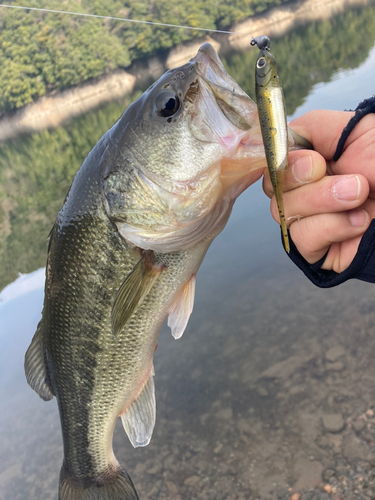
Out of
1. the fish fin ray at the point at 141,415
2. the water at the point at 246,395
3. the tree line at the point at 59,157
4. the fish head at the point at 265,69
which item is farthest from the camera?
the tree line at the point at 59,157

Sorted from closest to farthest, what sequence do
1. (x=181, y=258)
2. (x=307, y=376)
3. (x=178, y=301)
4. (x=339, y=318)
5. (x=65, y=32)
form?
(x=181, y=258) → (x=178, y=301) → (x=307, y=376) → (x=339, y=318) → (x=65, y=32)

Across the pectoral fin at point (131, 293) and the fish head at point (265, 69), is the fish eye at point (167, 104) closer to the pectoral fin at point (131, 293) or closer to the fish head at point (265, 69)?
the fish head at point (265, 69)

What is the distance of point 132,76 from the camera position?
2378 inches

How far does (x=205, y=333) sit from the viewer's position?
6.04m

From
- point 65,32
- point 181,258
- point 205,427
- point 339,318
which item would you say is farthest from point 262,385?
point 65,32

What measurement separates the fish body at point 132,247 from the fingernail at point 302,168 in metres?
0.16

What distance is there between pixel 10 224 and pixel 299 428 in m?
14.4

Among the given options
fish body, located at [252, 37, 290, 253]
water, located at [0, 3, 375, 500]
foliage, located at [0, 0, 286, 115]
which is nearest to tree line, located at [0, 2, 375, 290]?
water, located at [0, 3, 375, 500]

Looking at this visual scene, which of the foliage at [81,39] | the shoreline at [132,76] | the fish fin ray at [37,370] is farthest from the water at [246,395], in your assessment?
the foliage at [81,39]

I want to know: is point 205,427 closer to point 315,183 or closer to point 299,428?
point 299,428

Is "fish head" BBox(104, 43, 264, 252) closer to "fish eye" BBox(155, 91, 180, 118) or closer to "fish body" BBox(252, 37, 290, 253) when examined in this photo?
"fish eye" BBox(155, 91, 180, 118)

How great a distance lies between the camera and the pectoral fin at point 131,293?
1867 millimetres

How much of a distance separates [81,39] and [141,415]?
75605 mm

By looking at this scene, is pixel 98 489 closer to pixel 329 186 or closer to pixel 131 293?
pixel 131 293
